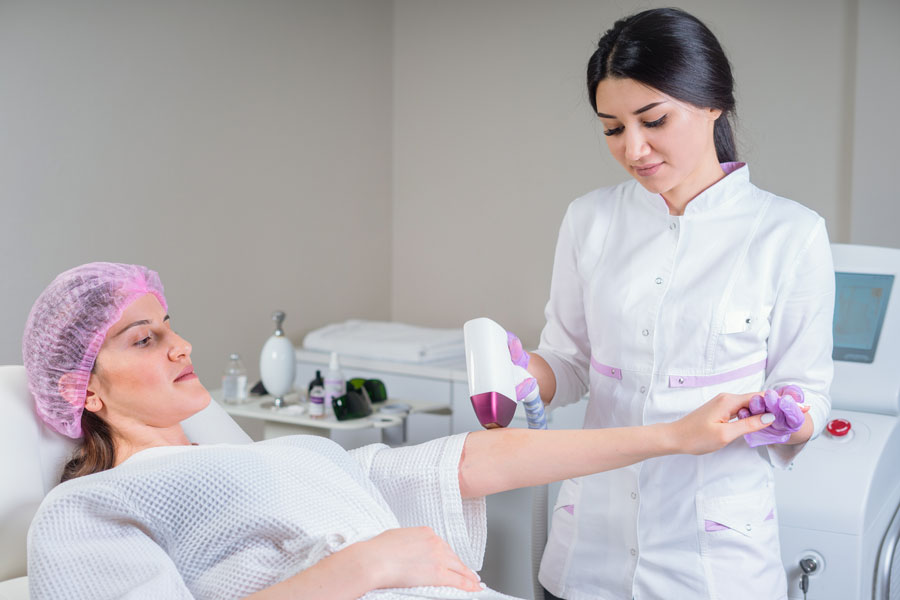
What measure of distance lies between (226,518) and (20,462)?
0.42 metres

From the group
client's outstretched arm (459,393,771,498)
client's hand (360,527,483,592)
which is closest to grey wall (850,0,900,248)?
client's outstretched arm (459,393,771,498)

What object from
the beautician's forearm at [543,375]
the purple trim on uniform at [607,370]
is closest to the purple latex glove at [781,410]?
the purple trim on uniform at [607,370]

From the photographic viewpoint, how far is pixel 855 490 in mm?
1723

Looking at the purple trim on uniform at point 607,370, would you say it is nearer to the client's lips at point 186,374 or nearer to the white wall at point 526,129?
the client's lips at point 186,374

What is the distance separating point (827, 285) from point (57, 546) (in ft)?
3.86

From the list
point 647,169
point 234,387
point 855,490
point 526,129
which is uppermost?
point 647,169

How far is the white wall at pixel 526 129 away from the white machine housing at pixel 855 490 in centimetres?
113

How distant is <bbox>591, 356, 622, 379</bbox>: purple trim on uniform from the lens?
1.49m

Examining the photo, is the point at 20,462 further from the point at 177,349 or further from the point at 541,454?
the point at 541,454

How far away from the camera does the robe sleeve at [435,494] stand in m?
1.42

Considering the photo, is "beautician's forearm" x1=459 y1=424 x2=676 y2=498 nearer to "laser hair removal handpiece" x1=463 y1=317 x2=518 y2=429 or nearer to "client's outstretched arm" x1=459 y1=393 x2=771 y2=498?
"client's outstretched arm" x1=459 y1=393 x2=771 y2=498

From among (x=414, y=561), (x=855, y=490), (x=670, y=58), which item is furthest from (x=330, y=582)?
(x=855, y=490)

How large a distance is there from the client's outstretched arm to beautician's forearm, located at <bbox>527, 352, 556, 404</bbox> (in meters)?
0.10

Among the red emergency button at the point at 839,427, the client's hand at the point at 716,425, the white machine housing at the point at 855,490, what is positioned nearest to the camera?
the client's hand at the point at 716,425
